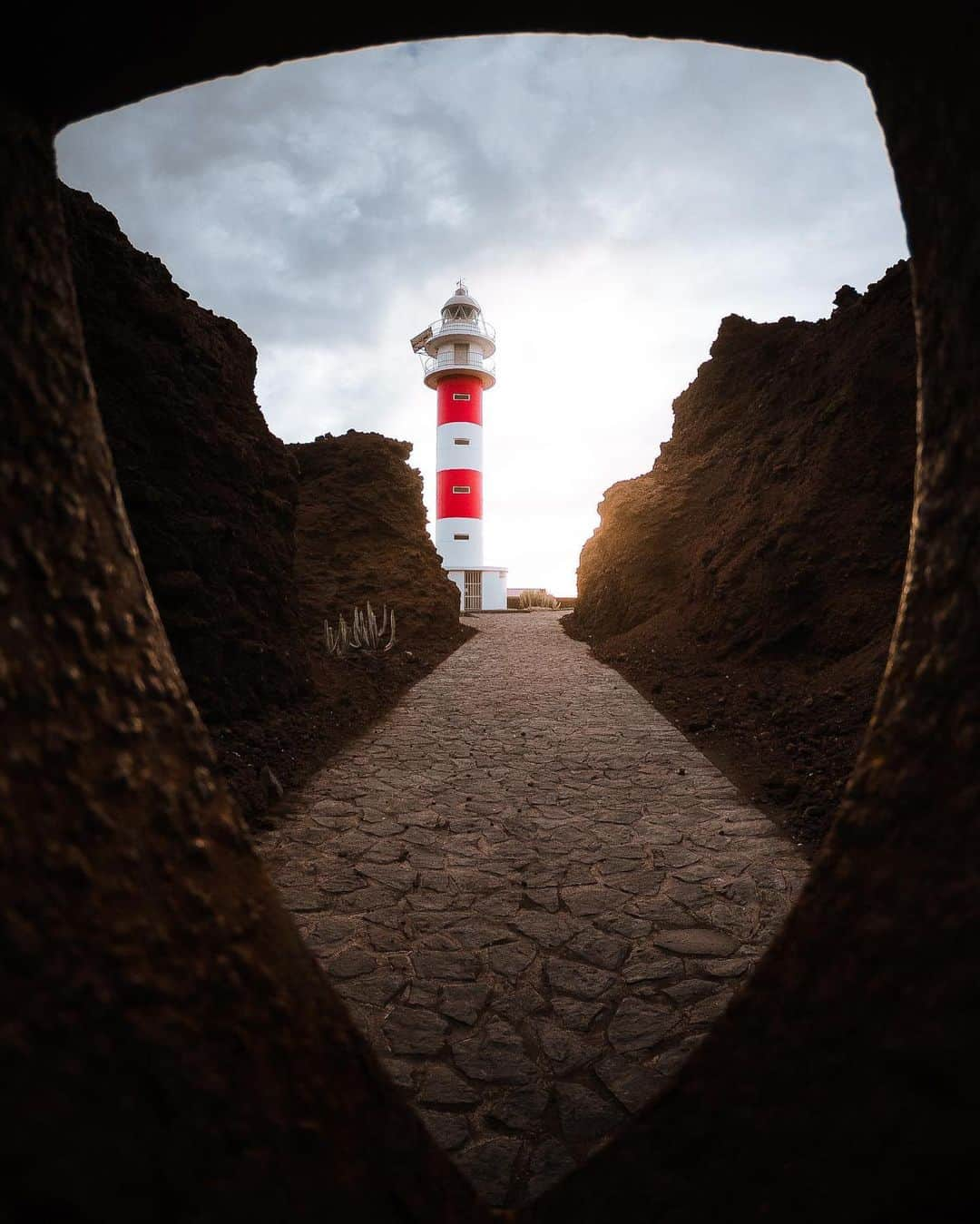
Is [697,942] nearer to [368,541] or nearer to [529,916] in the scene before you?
[529,916]

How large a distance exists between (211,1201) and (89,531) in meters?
0.83

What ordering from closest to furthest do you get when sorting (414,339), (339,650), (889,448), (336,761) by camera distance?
(336,761), (889,448), (339,650), (414,339)

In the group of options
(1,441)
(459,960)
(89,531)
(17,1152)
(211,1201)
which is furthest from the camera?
(459,960)

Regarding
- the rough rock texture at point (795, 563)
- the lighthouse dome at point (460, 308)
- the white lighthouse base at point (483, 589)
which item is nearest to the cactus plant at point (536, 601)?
the white lighthouse base at point (483, 589)

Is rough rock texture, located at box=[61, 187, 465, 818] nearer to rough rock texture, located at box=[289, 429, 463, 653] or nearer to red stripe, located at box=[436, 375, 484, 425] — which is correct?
rough rock texture, located at box=[289, 429, 463, 653]

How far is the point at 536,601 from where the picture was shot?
27.6 m

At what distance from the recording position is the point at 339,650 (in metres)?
9.55

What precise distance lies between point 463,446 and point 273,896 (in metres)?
24.7

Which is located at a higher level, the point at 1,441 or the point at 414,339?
the point at 414,339

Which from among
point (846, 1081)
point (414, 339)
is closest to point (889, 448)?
point (846, 1081)

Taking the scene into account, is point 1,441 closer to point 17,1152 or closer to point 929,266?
point 17,1152

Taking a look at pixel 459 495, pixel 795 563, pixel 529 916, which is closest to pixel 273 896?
pixel 529 916

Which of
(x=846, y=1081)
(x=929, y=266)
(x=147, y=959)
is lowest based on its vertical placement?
(x=846, y=1081)

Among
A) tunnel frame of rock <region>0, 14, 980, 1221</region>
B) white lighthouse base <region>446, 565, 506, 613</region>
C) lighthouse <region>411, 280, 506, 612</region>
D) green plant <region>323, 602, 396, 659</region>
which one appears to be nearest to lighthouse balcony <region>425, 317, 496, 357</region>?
lighthouse <region>411, 280, 506, 612</region>
